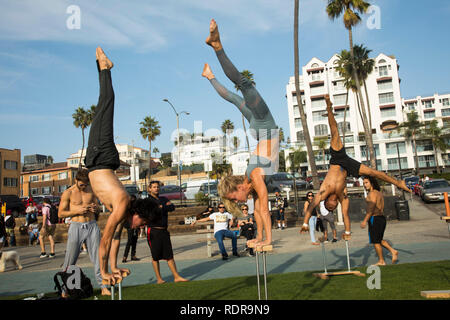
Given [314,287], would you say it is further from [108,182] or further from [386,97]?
[386,97]

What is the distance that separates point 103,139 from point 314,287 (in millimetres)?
4181

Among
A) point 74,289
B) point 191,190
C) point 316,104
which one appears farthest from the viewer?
point 316,104

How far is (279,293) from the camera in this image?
539 centimetres

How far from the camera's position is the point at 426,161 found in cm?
5788

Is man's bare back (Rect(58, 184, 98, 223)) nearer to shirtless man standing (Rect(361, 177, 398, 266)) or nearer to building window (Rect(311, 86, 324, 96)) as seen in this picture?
shirtless man standing (Rect(361, 177, 398, 266))

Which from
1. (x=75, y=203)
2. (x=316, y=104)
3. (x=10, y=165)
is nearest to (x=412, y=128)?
(x=316, y=104)

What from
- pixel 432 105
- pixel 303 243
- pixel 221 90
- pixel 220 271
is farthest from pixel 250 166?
pixel 432 105

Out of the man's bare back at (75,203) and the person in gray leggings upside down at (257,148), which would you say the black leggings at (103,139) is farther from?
the man's bare back at (75,203)

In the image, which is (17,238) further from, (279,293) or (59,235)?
(279,293)

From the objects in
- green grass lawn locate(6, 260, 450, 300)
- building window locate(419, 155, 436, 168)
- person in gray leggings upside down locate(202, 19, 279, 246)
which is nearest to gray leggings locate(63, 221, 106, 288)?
green grass lawn locate(6, 260, 450, 300)
